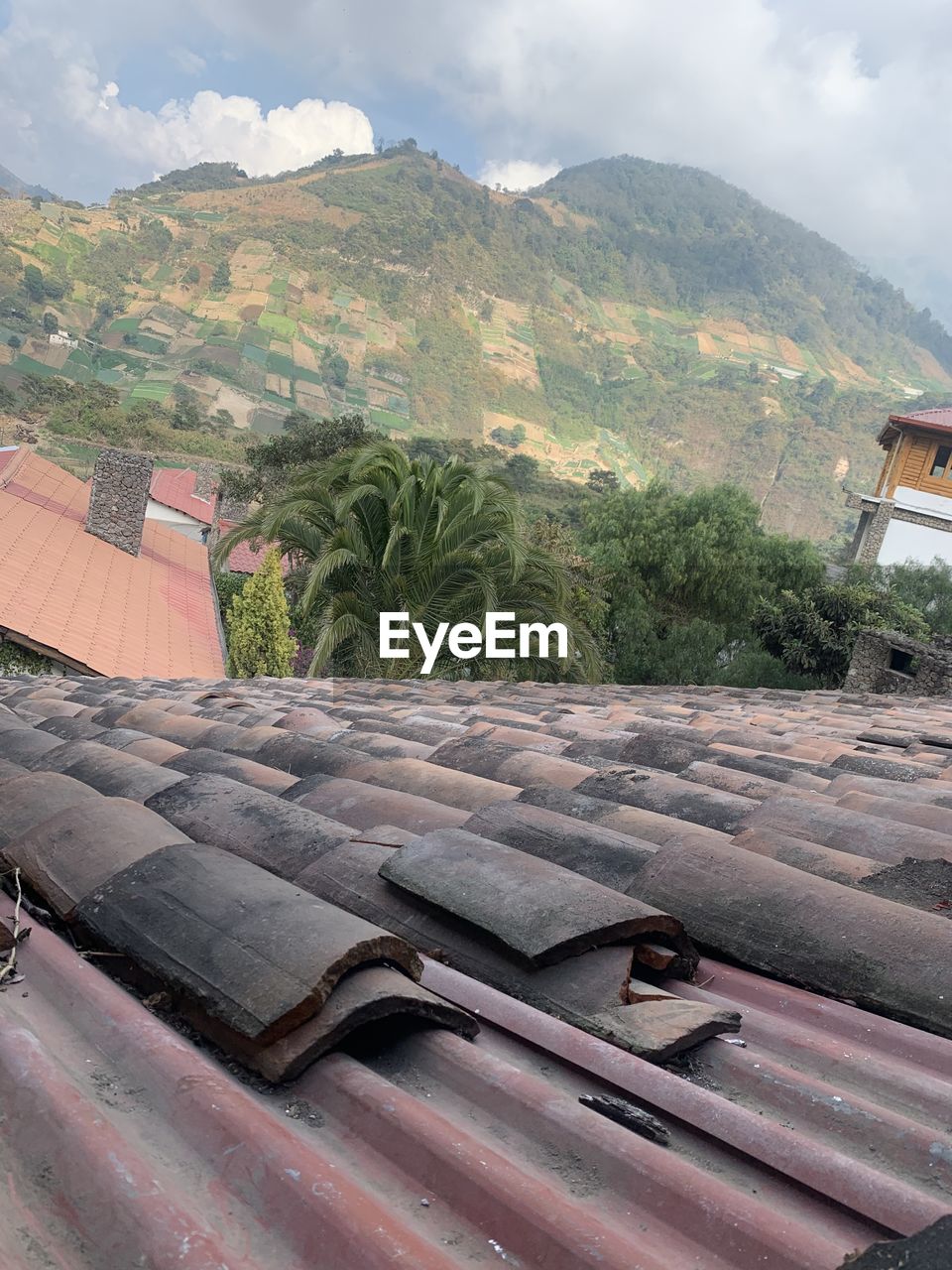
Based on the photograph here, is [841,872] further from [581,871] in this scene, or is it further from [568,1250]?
[568,1250]

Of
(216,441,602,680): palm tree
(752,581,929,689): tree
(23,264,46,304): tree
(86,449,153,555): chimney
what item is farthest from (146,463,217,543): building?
(23,264,46,304): tree

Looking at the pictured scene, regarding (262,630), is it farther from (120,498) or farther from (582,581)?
(582,581)

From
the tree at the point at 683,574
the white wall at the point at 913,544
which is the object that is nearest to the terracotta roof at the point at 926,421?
the white wall at the point at 913,544

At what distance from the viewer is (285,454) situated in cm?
3409

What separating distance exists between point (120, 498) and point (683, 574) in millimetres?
13156

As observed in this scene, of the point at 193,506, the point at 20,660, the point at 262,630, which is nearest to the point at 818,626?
the point at 262,630

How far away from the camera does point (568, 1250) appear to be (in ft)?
3.44

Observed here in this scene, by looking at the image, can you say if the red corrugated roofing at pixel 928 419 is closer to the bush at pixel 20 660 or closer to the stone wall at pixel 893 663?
the stone wall at pixel 893 663

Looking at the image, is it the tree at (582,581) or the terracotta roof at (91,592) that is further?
the tree at (582,581)

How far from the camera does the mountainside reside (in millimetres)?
97681

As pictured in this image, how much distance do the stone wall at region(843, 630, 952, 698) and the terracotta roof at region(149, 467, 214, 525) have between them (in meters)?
21.2

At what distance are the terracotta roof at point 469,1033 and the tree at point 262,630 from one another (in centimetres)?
1637

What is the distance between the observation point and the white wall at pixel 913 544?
38.1 metres

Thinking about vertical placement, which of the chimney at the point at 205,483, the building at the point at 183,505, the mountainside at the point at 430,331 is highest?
the mountainside at the point at 430,331
